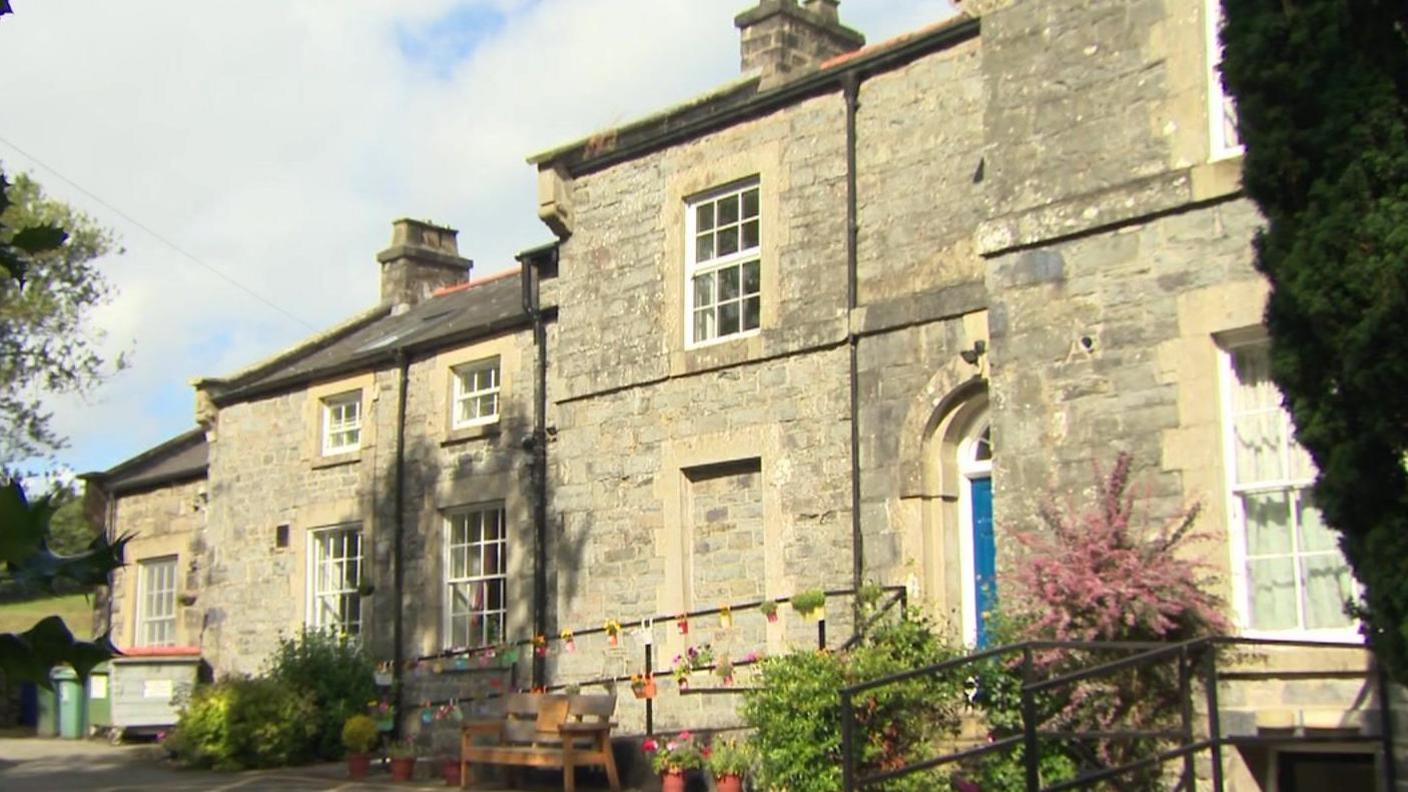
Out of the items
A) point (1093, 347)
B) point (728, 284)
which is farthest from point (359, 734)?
point (1093, 347)

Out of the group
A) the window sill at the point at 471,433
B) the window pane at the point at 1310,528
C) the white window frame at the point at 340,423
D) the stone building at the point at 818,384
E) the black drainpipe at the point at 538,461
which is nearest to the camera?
the window pane at the point at 1310,528

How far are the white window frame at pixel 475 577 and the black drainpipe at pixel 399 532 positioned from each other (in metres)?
0.80

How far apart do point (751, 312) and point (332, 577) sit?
8.28m

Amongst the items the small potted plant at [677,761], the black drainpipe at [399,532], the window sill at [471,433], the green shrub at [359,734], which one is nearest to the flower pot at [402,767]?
the green shrub at [359,734]

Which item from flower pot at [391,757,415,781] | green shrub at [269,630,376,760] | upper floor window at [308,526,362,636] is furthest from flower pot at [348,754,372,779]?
upper floor window at [308,526,362,636]

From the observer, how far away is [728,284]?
51.3 ft

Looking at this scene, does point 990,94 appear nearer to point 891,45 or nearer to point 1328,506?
point 891,45

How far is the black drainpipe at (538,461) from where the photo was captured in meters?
17.2

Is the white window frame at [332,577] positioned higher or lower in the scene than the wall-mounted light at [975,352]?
lower

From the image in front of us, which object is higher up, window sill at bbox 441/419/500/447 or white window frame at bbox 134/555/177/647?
window sill at bbox 441/419/500/447

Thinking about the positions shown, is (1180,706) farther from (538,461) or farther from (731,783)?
(538,461)

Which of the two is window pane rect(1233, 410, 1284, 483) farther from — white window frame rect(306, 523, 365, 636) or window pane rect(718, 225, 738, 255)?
white window frame rect(306, 523, 365, 636)

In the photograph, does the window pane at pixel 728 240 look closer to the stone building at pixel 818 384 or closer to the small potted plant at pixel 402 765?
the stone building at pixel 818 384

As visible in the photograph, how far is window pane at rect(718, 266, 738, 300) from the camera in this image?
15594 millimetres
